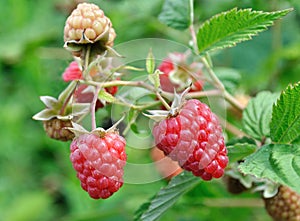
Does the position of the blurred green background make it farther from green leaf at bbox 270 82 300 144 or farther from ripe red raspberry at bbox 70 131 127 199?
ripe red raspberry at bbox 70 131 127 199

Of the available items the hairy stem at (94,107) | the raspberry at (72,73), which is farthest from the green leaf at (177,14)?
the hairy stem at (94,107)

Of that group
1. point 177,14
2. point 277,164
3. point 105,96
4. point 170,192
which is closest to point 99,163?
point 105,96

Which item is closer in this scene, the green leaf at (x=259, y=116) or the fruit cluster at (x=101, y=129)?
the fruit cluster at (x=101, y=129)

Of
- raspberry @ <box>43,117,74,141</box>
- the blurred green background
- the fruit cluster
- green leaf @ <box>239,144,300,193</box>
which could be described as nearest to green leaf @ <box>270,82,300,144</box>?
green leaf @ <box>239,144,300,193</box>

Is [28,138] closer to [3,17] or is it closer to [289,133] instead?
[3,17]

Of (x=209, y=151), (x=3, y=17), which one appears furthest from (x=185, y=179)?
(x=3, y=17)

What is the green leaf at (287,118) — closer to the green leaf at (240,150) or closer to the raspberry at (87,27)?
the green leaf at (240,150)
